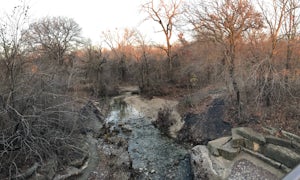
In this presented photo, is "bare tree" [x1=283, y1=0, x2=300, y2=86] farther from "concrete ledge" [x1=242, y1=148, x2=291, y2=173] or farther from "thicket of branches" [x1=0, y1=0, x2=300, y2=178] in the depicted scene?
"concrete ledge" [x1=242, y1=148, x2=291, y2=173]

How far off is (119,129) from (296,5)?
8.28 metres

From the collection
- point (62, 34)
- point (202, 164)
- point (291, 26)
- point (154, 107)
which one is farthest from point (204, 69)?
point (62, 34)

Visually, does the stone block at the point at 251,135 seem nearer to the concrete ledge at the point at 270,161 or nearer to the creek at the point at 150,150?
the concrete ledge at the point at 270,161

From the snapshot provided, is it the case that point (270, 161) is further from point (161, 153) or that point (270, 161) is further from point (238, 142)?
point (161, 153)

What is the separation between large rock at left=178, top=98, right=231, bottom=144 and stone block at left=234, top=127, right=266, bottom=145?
0.94 m

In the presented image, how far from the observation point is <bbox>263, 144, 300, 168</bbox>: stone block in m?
4.82

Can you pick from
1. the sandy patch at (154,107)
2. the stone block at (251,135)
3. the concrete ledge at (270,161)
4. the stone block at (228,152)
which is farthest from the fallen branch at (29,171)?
the stone block at (251,135)

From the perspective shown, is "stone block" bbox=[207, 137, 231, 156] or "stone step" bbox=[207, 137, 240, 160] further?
"stone block" bbox=[207, 137, 231, 156]

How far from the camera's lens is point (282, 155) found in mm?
5051

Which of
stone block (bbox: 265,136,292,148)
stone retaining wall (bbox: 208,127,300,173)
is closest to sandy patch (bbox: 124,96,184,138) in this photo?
stone retaining wall (bbox: 208,127,300,173)

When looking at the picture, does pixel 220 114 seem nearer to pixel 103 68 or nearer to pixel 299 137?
pixel 299 137

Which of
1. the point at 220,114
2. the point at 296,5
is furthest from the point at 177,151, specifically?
the point at 296,5

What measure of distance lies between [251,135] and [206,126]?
2.62 metres

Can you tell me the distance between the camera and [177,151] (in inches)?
289
